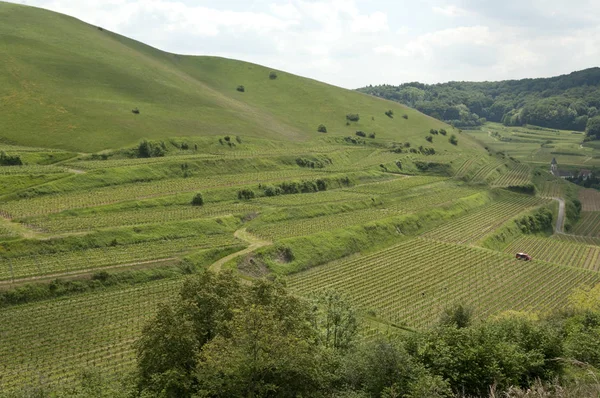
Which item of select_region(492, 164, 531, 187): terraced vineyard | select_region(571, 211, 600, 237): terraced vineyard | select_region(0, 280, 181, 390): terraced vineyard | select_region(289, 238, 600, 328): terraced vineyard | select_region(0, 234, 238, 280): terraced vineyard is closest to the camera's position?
select_region(0, 280, 181, 390): terraced vineyard

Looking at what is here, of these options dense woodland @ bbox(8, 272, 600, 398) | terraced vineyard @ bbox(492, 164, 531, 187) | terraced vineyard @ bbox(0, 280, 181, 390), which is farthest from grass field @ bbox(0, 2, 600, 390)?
dense woodland @ bbox(8, 272, 600, 398)

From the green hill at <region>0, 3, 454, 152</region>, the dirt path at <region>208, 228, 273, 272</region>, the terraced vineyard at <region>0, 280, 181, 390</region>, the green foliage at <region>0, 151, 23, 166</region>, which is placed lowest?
the terraced vineyard at <region>0, 280, 181, 390</region>

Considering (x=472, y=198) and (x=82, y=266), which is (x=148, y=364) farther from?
(x=472, y=198)

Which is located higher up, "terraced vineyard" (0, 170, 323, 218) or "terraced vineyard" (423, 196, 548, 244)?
"terraced vineyard" (0, 170, 323, 218)

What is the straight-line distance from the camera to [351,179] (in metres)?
151

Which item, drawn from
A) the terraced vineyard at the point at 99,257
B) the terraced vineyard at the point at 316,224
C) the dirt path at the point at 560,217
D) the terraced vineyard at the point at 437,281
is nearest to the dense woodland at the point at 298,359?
the terraced vineyard at the point at 437,281

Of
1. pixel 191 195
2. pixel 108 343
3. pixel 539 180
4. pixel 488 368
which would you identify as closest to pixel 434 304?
pixel 488 368

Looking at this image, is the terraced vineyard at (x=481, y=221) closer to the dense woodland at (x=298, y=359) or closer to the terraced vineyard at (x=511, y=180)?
the terraced vineyard at (x=511, y=180)

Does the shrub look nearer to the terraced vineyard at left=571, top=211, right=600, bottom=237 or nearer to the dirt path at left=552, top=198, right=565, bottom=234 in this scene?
the dirt path at left=552, top=198, right=565, bottom=234

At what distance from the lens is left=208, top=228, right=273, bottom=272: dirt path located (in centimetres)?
8016

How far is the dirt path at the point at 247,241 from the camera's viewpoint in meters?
80.2

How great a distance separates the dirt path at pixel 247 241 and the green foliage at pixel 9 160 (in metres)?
59.7

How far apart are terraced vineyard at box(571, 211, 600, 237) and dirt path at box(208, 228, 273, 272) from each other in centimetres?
10706

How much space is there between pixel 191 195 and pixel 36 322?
55320 mm
